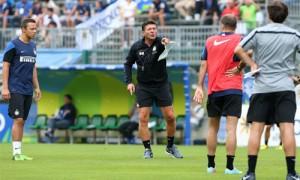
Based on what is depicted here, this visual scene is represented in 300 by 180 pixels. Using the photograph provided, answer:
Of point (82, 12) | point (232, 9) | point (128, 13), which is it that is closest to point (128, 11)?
point (128, 13)

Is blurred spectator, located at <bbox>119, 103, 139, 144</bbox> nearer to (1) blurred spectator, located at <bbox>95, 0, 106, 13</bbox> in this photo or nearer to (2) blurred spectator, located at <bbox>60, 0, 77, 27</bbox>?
(2) blurred spectator, located at <bbox>60, 0, 77, 27</bbox>

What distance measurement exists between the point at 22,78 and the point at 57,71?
12928mm

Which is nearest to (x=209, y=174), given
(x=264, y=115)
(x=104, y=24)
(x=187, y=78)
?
(x=264, y=115)

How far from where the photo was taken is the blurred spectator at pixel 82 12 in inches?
1267

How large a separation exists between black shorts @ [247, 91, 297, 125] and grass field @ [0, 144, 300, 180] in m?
1.22

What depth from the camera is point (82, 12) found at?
3253cm

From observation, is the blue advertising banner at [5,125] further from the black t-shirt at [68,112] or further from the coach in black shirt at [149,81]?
the coach in black shirt at [149,81]

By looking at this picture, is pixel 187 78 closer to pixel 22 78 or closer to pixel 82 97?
pixel 82 97

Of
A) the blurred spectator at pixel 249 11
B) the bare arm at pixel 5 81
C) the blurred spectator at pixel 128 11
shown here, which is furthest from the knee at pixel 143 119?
the blurred spectator at pixel 128 11

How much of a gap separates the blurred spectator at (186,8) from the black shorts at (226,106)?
18009mm

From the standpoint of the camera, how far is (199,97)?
1338cm

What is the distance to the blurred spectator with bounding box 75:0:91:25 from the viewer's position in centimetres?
3219

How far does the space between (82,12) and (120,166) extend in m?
18.0

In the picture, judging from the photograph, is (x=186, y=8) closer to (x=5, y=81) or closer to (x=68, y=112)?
(x=68, y=112)
